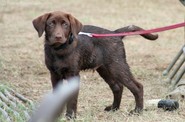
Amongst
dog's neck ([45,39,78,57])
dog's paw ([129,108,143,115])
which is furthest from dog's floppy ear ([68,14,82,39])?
dog's paw ([129,108,143,115])

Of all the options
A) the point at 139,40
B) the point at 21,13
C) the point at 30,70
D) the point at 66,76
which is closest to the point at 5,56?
the point at 30,70

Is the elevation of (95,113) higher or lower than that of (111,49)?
lower

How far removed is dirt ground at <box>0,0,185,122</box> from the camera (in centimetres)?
578

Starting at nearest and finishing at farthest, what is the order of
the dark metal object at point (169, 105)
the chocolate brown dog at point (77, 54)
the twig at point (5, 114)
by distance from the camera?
the twig at point (5, 114) < the chocolate brown dog at point (77, 54) < the dark metal object at point (169, 105)

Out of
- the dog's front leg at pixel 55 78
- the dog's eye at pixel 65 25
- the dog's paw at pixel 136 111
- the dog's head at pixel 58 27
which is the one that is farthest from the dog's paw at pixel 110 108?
the dog's eye at pixel 65 25

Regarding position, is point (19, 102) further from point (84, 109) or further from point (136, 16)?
point (136, 16)

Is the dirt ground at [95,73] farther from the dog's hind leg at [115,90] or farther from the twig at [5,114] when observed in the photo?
the twig at [5,114]

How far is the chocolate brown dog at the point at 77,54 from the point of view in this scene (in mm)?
4693

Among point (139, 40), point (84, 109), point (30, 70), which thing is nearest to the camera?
point (84, 109)

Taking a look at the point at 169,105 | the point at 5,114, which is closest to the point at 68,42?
the point at 5,114

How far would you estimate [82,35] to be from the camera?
5.17m

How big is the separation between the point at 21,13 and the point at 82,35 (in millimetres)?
A: 9807

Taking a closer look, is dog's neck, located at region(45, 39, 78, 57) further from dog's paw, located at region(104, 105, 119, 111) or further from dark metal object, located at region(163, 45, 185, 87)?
dark metal object, located at region(163, 45, 185, 87)

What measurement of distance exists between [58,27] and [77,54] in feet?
1.44
